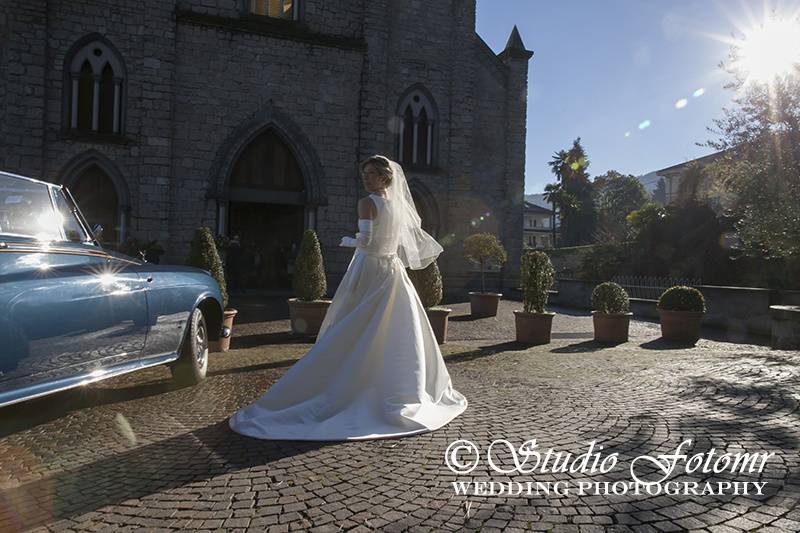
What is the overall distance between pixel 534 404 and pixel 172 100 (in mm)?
14795

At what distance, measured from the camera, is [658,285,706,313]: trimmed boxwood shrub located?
32.0 feet

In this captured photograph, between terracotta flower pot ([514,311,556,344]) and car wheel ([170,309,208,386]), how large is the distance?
5.49 metres

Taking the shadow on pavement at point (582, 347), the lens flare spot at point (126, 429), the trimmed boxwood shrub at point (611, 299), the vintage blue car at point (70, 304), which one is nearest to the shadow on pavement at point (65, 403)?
the vintage blue car at point (70, 304)

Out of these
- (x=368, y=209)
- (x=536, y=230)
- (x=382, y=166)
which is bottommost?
(x=368, y=209)

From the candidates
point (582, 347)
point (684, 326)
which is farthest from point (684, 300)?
point (582, 347)

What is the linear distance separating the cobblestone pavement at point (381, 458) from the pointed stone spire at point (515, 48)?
16461mm

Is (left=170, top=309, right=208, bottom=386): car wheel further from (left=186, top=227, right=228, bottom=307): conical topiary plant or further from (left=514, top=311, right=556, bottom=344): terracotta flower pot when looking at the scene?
(left=514, top=311, right=556, bottom=344): terracotta flower pot

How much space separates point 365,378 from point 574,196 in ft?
171

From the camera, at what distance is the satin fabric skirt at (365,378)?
12.1ft

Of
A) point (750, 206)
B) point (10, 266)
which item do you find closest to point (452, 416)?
point (10, 266)

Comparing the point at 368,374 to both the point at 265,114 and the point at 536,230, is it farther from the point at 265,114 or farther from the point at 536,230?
the point at 536,230

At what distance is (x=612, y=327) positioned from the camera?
9367mm

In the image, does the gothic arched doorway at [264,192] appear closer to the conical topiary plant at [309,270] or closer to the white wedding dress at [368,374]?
the conical topiary plant at [309,270]

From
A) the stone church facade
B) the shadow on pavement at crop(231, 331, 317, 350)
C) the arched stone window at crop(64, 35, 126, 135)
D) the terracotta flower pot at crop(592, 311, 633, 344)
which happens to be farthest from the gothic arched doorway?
the terracotta flower pot at crop(592, 311, 633, 344)
